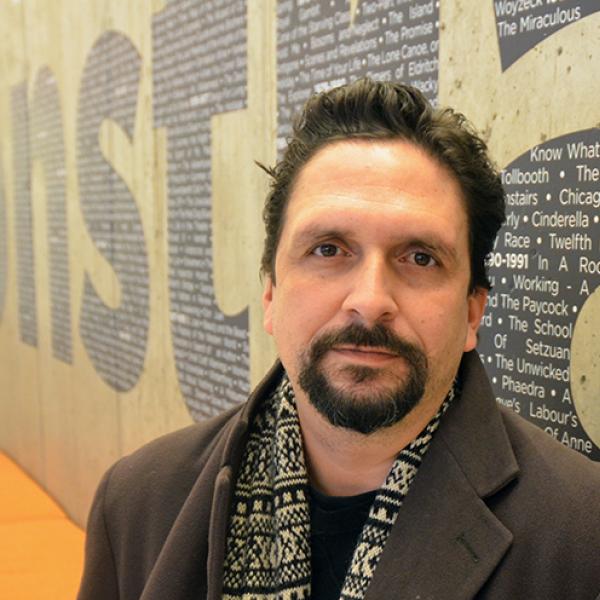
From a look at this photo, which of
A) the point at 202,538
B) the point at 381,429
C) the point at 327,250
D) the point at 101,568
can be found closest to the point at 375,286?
the point at 327,250

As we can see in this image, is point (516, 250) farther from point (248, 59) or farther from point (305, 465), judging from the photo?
point (248, 59)

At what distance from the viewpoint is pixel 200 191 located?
2.98 metres

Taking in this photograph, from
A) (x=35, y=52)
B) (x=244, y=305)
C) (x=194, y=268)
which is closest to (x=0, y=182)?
(x=35, y=52)

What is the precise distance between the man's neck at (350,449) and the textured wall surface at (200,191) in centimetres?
42

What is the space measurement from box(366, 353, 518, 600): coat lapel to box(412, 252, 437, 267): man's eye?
0.74ft

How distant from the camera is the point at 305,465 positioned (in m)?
1.45

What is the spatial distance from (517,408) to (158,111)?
6.83ft

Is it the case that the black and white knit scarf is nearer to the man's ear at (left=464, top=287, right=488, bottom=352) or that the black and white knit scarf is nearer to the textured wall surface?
the man's ear at (left=464, top=287, right=488, bottom=352)

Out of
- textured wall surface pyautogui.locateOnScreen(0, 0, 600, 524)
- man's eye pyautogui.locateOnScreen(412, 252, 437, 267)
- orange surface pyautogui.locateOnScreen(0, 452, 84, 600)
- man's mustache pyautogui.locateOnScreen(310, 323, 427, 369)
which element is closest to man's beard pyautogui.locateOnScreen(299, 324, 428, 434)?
man's mustache pyautogui.locateOnScreen(310, 323, 427, 369)

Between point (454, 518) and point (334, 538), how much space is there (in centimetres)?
24

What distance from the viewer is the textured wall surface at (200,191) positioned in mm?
1594

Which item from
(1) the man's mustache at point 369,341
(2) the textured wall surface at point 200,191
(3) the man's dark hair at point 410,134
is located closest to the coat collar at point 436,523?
(1) the man's mustache at point 369,341

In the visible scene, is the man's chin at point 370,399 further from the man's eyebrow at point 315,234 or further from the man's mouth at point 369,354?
the man's eyebrow at point 315,234

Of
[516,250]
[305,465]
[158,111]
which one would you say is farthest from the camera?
[158,111]
